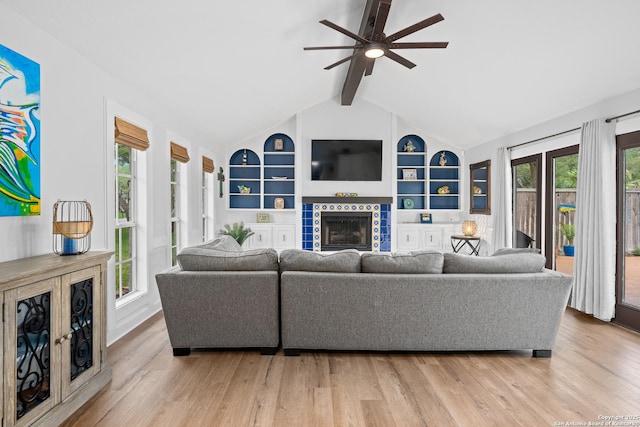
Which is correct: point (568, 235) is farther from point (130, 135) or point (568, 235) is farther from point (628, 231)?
point (130, 135)

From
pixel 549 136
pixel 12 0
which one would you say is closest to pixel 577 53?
pixel 549 136

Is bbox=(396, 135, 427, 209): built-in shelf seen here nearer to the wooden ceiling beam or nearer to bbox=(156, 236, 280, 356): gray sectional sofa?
the wooden ceiling beam

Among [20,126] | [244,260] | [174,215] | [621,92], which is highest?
[621,92]

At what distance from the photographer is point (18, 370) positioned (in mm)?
1777

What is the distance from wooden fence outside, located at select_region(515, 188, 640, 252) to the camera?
3.81 m

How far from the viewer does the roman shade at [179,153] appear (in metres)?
4.70

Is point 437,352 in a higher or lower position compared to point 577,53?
lower

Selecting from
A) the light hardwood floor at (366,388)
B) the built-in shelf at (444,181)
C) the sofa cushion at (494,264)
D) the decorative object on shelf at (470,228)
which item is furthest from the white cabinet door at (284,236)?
the sofa cushion at (494,264)

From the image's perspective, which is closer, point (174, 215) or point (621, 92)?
point (621, 92)

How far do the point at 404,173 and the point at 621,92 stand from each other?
4493 millimetres

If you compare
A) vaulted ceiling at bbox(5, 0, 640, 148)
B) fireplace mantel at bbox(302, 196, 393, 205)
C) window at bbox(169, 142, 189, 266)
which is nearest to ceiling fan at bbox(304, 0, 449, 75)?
vaulted ceiling at bbox(5, 0, 640, 148)

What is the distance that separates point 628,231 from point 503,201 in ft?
7.31

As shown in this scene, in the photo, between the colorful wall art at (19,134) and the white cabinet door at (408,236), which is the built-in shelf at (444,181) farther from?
the colorful wall art at (19,134)

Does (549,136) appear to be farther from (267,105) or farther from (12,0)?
(12,0)
